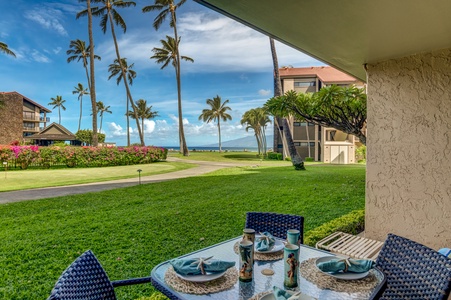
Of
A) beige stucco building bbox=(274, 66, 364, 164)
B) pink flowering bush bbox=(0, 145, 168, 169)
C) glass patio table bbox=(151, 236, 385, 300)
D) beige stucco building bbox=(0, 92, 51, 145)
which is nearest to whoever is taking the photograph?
glass patio table bbox=(151, 236, 385, 300)

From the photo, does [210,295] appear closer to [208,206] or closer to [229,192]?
[208,206]

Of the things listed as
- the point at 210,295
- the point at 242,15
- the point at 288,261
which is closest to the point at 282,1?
the point at 242,15

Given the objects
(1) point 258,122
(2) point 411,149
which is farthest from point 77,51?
(2) point 411,149

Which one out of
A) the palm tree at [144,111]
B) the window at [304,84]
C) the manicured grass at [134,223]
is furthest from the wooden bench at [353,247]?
the palm tree at [144,111]

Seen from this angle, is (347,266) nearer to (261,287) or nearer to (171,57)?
(261,287)

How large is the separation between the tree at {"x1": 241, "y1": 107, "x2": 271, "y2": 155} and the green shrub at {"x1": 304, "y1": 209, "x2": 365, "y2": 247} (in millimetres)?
31639

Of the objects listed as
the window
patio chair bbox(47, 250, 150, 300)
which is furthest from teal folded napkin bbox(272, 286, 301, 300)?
the window

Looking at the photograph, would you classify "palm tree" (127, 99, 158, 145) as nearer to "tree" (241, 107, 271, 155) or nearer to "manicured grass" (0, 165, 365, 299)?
"tree" (241, 107, 271, 155)

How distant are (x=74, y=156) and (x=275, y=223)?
16.9 meters

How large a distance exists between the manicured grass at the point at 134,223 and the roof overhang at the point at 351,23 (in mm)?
2736

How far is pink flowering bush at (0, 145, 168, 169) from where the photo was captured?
14.8 m

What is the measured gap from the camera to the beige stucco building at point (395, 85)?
2357 mm

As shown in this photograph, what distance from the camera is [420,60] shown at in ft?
11.3

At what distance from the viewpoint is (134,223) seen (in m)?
4.94
